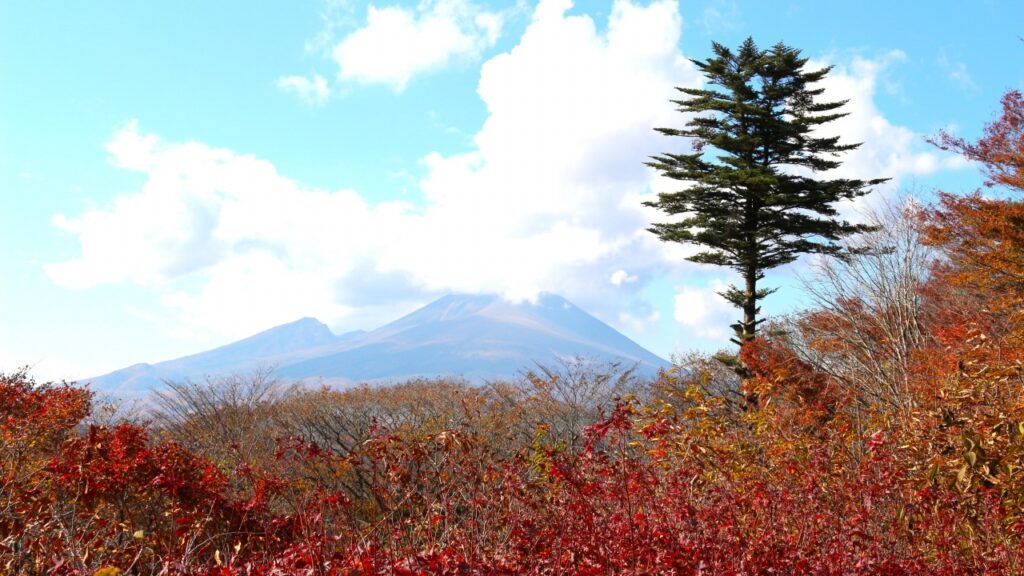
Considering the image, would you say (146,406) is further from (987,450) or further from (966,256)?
(966,256)

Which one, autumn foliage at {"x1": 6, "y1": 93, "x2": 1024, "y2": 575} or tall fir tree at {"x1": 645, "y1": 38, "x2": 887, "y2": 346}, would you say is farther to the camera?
tall fir tree at {"x1": 645, "y1": 38, "x2": 887, "y2": 346}

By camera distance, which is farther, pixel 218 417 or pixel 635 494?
pixel 218 417

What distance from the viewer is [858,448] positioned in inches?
342

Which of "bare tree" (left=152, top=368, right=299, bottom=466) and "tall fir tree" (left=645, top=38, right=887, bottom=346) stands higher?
"tall fir tree" (left=645, top=38, right=887, bottom=346)

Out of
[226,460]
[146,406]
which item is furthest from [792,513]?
[146,406]

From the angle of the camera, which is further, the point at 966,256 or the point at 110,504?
the point at 966,256

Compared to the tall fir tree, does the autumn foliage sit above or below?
below

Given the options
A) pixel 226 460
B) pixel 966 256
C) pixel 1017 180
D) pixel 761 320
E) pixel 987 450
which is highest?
pixel 1017 180

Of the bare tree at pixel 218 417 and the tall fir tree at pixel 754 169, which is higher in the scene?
the tall fir tree at pixel 754 169

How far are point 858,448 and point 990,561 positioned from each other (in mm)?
3578

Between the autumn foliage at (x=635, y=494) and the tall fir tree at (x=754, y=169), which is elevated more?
the tall fir tree at (x=754, y=169)

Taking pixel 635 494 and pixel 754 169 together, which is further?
pixel 754 169

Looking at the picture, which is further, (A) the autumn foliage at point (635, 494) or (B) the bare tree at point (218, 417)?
(B) the bare tree at point (218, 417)

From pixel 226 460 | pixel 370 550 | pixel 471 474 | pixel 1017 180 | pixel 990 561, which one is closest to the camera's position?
pixel 370 550
